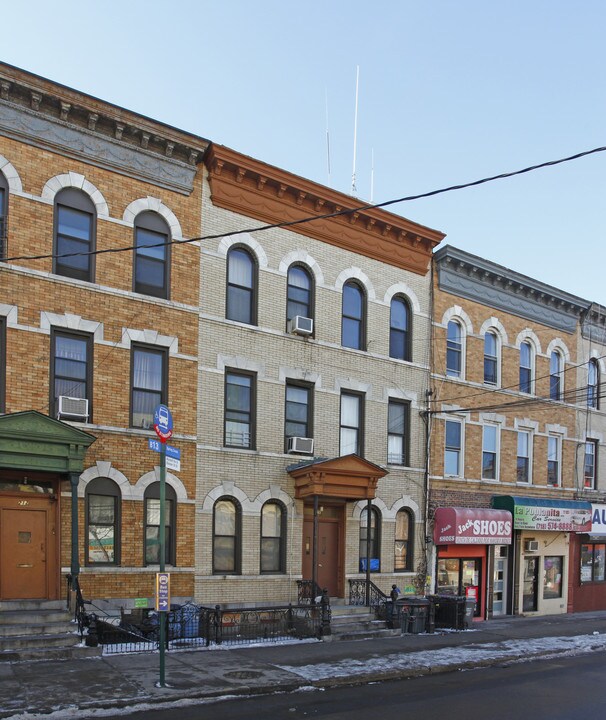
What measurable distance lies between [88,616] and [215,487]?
4.48 meters

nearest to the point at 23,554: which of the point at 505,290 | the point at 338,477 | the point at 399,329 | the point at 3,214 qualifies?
the point at 3,214

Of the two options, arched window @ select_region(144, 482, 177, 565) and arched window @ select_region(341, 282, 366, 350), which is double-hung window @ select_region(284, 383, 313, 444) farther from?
arched window @ select_region(144, 482, 177, 565)

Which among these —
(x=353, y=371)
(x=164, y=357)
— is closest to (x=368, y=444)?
(x=353, y=371)

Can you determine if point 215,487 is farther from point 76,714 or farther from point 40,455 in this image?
point 76,714

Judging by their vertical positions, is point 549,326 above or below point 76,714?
above

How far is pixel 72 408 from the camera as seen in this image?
52.1 ft

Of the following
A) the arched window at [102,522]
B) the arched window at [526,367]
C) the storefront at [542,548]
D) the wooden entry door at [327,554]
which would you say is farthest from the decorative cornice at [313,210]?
the storefront at [542,548]

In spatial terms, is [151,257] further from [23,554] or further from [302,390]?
[23,554]

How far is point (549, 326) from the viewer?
27.9 metres

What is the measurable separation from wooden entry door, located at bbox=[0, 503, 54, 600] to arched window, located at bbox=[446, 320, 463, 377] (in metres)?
13.3

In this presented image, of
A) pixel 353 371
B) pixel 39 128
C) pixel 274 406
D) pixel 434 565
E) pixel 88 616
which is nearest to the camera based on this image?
pixel 88 616

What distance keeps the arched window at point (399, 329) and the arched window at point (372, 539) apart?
4.65 m

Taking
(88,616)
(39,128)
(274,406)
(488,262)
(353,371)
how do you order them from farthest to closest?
(488,262) < (353,371) < (274,406) < (39,128) < (88,616)

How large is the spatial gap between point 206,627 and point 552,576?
15.4 m
